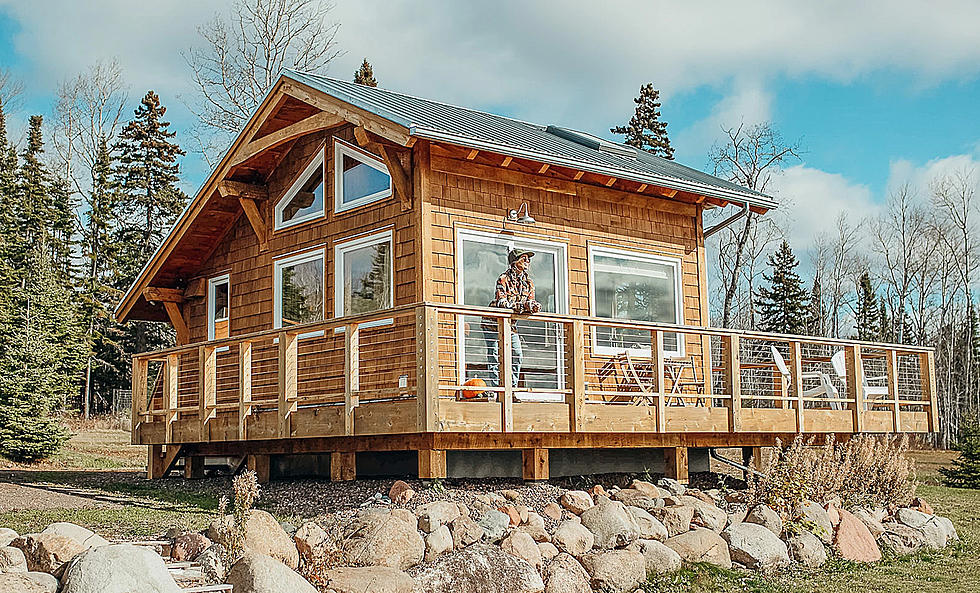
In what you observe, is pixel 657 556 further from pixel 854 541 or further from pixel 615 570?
pixel 854 541

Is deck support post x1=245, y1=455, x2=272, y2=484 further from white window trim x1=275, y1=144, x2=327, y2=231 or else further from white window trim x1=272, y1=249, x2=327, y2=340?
white window trim x1=275, y1=144, x2=327, y2=231

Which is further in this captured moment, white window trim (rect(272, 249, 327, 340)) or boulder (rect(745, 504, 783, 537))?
white window trim (rect(272, 249, 327, 340))

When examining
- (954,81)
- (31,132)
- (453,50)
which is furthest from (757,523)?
(954,81)

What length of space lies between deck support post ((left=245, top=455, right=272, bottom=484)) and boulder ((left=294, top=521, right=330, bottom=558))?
198 inches

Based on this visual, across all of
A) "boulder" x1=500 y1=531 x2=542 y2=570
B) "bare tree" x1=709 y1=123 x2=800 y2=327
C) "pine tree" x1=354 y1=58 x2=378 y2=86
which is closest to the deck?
"boulder" x1=500 y1=531 x2=542 y2=570

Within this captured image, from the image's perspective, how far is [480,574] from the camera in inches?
306

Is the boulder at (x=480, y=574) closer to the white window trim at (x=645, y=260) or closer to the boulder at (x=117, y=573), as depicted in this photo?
the boulder at (x=117, y=573)

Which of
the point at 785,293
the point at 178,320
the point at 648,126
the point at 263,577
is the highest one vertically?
the point at 648,126

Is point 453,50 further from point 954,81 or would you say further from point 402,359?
point 954,81

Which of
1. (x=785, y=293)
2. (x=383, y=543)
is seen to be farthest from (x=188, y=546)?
(x=785, y=293)

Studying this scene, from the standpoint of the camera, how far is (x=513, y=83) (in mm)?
30297

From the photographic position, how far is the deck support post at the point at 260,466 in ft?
41.2

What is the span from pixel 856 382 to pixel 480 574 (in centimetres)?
691

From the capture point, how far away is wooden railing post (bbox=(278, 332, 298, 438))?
10.8m
